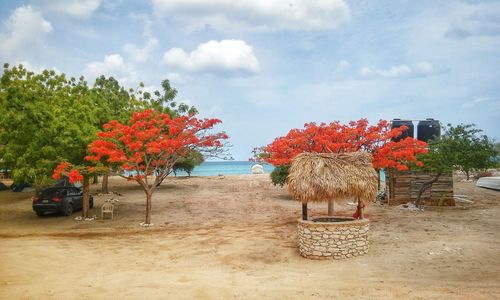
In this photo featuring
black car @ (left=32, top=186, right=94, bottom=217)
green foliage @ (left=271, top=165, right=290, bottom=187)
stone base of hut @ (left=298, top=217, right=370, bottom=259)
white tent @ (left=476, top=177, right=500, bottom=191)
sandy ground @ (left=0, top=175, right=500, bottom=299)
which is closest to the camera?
sandy ground @ (left=0, top=175, right=500, bottom=299)

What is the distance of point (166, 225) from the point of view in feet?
70.1

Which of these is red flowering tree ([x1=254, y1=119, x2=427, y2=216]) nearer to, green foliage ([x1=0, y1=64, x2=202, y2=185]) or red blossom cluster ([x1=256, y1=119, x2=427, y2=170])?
red blossom cluster ([x1=256, y1=119, x2=427, y2=170])

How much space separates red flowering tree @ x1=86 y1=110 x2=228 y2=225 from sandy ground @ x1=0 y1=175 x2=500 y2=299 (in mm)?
3047

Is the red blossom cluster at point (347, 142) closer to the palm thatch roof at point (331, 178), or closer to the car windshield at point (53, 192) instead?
the palm thatch roof at point (331, 178)

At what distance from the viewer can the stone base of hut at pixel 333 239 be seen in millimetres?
14289

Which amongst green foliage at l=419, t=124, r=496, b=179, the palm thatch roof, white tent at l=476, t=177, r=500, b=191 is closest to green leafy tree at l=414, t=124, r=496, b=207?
green foliage at l=419, t=124, r=496, b=179

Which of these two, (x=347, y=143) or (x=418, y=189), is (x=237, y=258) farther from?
(x=418, y=189)

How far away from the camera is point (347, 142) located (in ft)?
69.3

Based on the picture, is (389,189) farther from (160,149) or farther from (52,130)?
(52,130)

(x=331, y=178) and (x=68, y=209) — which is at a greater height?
(x=331, y=178)

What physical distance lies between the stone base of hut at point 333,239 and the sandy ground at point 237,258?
451 mm

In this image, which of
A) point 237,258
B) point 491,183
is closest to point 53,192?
point 237,258

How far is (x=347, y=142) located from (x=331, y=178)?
6.61m

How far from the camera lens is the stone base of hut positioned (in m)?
14.3
